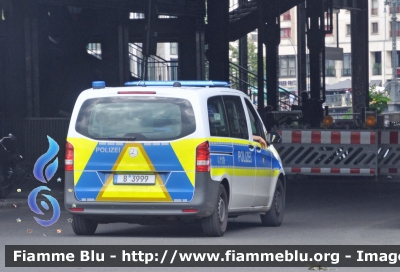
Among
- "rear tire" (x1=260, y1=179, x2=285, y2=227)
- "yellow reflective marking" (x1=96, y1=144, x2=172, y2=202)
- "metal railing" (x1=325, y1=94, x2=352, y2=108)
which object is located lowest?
"metal railing" (x1=325, y1=94, x2=352, y2=108)

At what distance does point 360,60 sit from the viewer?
4253cm

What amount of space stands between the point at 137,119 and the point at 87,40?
1833 centimetres

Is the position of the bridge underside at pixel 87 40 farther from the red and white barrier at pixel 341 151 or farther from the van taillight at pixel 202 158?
the van taillight at pixel 202 158

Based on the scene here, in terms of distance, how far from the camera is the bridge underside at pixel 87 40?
79.7 feet

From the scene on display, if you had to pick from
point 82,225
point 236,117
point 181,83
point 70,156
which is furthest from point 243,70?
point 70,156

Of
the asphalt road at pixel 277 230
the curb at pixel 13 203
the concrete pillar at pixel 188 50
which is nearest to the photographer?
the asphalt road at pixel 277 230

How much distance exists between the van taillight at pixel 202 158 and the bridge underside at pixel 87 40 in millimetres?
12292

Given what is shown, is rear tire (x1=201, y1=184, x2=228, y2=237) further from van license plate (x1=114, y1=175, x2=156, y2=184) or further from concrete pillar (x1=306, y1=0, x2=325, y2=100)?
concrete pillar (x1=306, y1=0, x2=325, y2=100)

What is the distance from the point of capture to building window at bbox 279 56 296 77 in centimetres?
11888

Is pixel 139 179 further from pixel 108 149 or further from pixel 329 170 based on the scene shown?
pixel 329 170

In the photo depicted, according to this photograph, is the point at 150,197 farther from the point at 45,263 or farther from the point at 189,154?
the point at 45,263

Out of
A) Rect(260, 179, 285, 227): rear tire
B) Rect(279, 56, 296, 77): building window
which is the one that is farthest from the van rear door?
Rect(279, 56, 296, 77): building window

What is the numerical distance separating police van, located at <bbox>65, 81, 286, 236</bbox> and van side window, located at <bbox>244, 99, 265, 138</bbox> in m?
1.28

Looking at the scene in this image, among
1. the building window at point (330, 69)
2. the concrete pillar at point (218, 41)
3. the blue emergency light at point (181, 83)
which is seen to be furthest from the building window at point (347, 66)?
the blue emergency light at point (181, 83)
